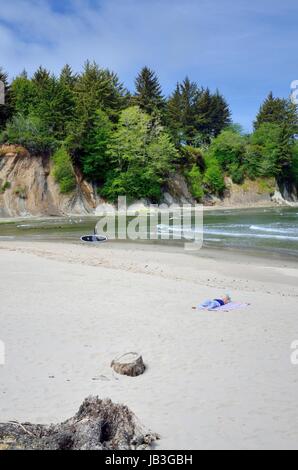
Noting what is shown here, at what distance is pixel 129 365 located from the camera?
5590mm

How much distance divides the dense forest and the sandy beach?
39873 mm

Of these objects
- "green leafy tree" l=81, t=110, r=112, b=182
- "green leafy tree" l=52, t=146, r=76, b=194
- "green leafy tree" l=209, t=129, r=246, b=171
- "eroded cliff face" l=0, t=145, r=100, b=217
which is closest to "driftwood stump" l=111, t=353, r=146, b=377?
"eroded cliff face" l=0, t=145, r=100, b=217

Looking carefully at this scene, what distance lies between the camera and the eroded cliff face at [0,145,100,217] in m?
45.2

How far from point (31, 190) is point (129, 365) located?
1728 inches

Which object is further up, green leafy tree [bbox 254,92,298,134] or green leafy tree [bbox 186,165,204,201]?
green leafy tree [bbox 254,92,298,134]

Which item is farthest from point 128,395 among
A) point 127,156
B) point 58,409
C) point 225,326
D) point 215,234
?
point 127,156

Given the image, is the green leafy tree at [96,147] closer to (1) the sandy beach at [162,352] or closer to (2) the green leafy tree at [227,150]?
(2) the green leafy tree at [227,150]

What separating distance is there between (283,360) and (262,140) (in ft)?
264

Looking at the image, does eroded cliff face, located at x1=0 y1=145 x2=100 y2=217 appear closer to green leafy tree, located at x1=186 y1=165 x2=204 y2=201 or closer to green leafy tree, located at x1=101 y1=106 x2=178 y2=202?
green leafy tree, located at x1=101 y1=106 x2=178 y2=202

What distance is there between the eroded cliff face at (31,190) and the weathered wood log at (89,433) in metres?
41.9

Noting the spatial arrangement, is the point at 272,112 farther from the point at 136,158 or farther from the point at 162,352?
the point at 162,352

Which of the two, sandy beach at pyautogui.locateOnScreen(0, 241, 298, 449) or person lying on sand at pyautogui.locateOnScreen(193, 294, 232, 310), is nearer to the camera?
sandy beach at pyautogui.locateOnScreen(0, 241, 298, 449)

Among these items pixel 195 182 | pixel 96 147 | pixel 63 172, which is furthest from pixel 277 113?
pixel 63 172

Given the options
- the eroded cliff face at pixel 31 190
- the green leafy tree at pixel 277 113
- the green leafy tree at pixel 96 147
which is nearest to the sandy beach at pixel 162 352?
the eroded cliff face at pixel 31 190
